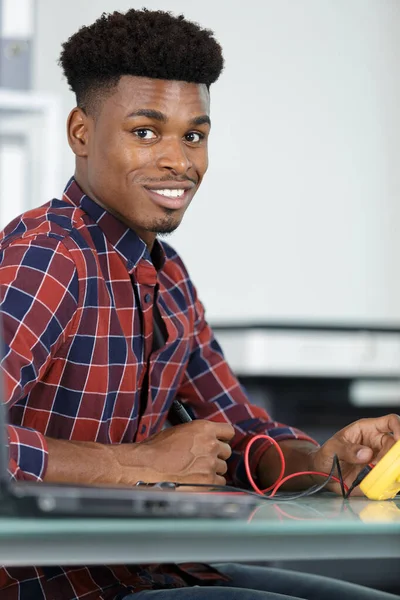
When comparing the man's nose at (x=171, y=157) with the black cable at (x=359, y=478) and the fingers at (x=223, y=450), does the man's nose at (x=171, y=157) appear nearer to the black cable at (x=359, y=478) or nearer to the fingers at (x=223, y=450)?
the fingers at (x=223, y=450)

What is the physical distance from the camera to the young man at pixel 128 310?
1.14m

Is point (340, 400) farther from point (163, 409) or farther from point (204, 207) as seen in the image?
point (163, 409)

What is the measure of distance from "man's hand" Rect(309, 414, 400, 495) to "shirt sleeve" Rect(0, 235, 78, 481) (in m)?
0.38

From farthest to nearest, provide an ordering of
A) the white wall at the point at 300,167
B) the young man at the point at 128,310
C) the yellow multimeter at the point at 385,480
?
the white wall at the point at 300,167
the young man at the point at 128,310
the yellow multimeter at the point at 385,480

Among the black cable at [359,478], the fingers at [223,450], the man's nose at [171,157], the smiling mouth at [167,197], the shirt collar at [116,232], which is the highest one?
the man's nose at [171,157]

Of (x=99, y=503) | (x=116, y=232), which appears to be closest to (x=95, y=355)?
(x=116, y=232)

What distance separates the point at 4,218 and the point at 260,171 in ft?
4.26

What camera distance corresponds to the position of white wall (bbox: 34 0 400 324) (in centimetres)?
Answer: 375

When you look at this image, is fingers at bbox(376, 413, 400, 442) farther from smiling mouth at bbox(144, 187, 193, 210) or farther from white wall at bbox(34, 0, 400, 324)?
white wall at bbox(34, 0, 400, 324)

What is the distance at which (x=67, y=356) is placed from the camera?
4.21 ft

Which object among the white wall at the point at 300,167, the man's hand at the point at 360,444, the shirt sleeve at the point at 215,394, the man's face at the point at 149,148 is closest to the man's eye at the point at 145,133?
the man's face at the point at 149,148

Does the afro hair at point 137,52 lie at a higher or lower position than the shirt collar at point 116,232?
higher

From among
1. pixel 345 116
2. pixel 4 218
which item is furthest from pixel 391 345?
pixel 4 218

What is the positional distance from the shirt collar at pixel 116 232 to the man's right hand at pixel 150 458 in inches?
11.5
